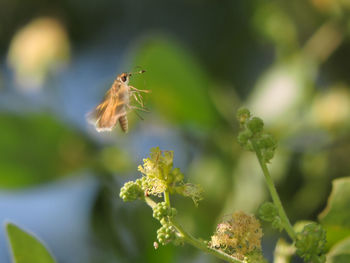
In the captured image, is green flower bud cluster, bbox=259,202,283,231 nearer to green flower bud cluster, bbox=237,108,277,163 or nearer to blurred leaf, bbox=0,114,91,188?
green flower bud cluster, bbox=237,108,277,163

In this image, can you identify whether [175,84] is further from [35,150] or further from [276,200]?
[276,200]

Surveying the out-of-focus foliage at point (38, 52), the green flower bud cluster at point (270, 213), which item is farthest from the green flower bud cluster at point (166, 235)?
the out-of-focus foliage at point (38, 52)

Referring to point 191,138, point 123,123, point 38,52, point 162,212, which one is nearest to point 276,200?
point 162,212

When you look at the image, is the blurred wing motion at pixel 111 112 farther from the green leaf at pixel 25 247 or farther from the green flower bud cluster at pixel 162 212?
the green leaf at pixel 25 247

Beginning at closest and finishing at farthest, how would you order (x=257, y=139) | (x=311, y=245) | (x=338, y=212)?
(x=311, y=245) < (x=257, y=139) < (x=338, y=212)

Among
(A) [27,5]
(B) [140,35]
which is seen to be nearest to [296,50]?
(B) [140,35]

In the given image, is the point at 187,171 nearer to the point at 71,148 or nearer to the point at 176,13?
the point at 71,148
